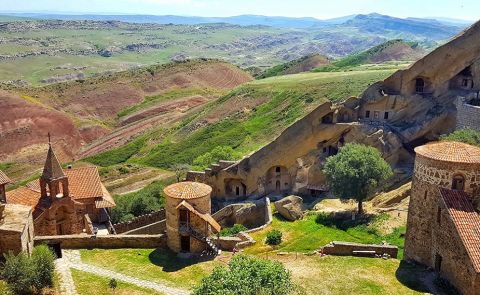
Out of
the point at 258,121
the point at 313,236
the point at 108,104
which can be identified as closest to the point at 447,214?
A: the point at 313,236

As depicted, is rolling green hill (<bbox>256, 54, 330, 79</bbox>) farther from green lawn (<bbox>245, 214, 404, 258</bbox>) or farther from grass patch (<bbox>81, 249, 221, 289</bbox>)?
grass patch (<bbox>81, 249, 221, 289</bbox>)

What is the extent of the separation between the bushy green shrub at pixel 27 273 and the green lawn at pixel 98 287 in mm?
1983

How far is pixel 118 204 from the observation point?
53.2 metres

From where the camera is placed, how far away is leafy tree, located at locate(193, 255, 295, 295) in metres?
21.4

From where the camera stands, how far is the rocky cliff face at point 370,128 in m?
53.9

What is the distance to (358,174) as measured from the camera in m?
44.0

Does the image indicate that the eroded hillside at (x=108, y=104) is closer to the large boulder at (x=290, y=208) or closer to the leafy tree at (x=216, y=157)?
the leafy tree at (x=216, y=157)

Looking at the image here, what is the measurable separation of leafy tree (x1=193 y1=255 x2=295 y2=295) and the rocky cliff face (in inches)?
1223

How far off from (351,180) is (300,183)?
10.5 m

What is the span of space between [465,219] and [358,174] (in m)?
16.5

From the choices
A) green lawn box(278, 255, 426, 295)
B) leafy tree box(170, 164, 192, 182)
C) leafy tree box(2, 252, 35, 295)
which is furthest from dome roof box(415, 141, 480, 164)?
leafy tree box(170, 164, 192, 182)

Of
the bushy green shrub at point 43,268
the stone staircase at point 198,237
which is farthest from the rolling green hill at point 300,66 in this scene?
the bushy green shrub at point 43,268

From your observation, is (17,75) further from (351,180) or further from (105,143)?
(351,180)

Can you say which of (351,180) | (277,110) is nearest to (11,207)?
(351,180)
